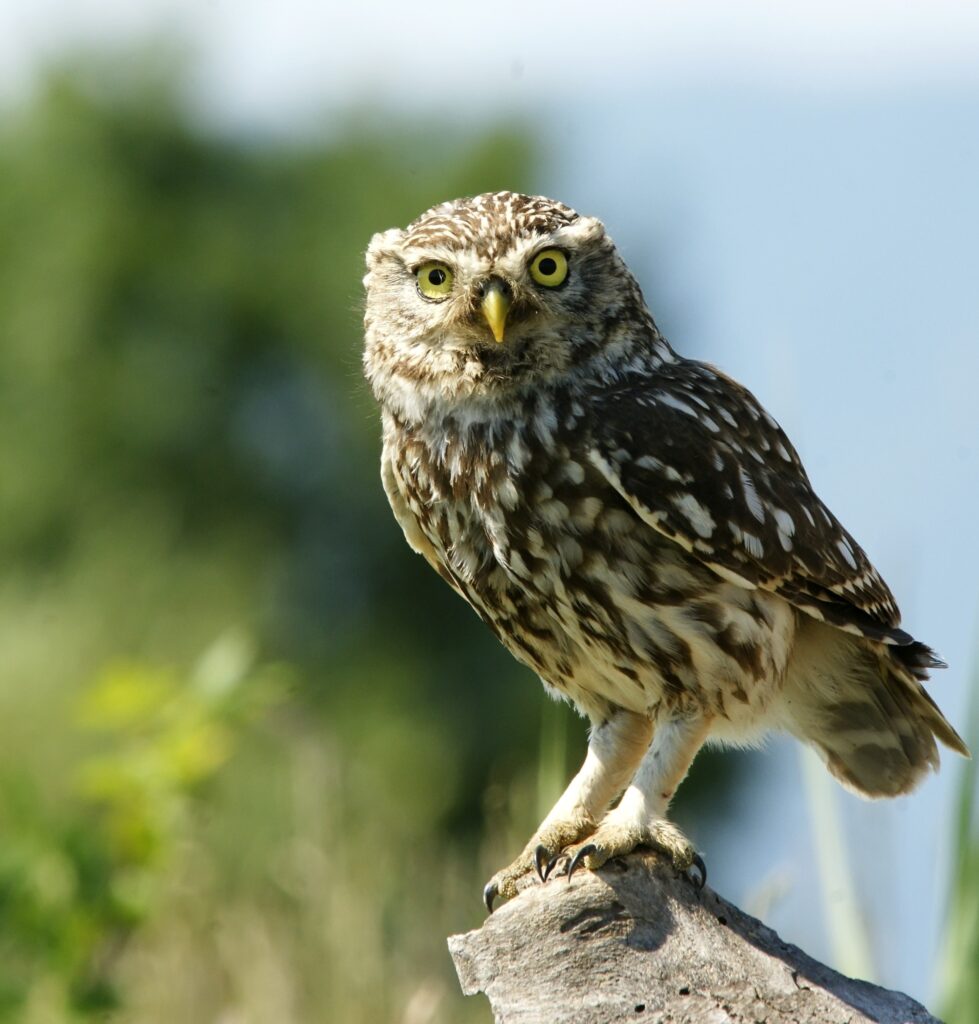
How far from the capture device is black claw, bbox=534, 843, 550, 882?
3551 millimetres

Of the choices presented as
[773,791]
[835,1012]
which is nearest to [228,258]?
[773,791]

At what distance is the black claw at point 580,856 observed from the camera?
3.36m

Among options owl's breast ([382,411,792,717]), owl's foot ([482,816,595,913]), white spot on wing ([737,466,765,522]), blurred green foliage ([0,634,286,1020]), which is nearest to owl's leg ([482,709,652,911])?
owl's foot ([482,816,595,913])

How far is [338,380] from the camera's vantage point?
Result: 1844cm

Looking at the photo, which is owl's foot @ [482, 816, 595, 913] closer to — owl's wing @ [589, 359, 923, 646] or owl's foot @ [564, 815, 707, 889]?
owl's foot @ [564, 815, 707, 889]

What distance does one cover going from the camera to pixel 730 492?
12.4 feet

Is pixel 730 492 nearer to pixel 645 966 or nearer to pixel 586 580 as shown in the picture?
pixel 586 580

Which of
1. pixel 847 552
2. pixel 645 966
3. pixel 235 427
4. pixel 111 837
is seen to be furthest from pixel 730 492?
pixel 235 427

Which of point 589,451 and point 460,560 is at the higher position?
point 589,451

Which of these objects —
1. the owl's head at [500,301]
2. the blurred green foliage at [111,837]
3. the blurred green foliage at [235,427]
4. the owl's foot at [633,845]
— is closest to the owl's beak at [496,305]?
the owl's head at [500,301]

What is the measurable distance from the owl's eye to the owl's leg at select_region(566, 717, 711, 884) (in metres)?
1.04

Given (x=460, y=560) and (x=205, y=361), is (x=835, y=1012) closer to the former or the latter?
(x=460, y=560)

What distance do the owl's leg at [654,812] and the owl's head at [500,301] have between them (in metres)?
0.81

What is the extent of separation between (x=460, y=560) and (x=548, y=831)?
60 centimetres
